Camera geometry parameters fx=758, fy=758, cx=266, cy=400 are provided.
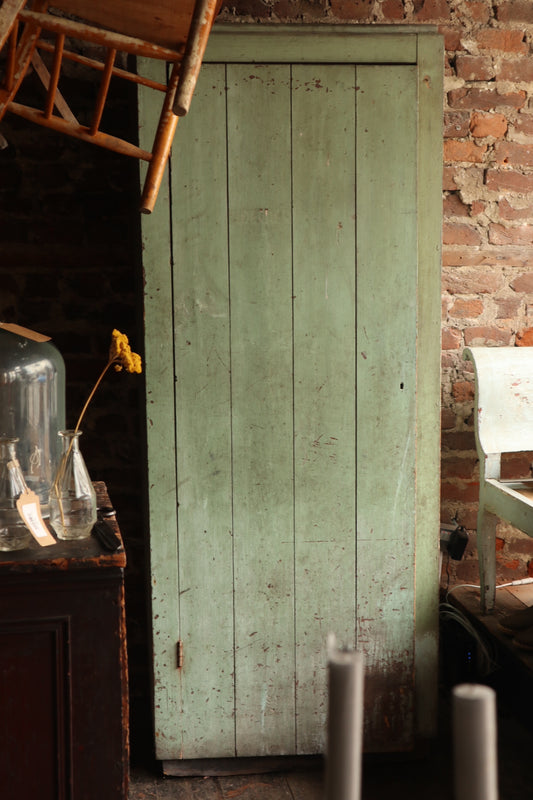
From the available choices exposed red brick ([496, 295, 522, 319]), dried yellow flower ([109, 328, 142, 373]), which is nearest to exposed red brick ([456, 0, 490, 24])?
exposed red brick ([496, 295, 522, 319])

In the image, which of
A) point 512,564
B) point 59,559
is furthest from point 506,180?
point 59,559

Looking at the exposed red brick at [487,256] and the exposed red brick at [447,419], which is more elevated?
the exposed red brick at [487,256]

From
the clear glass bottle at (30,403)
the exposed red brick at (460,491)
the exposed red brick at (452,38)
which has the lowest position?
the exposed red brick at (460,491)

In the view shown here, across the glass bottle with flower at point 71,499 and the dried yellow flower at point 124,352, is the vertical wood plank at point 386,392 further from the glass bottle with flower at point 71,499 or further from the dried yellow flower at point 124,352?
the glass bottle with flower at point 71,499

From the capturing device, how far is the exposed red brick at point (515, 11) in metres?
Result: 2.46

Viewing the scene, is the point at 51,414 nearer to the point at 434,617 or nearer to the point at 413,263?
the point at 413,263

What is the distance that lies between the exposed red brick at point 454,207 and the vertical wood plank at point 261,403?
2.35ft

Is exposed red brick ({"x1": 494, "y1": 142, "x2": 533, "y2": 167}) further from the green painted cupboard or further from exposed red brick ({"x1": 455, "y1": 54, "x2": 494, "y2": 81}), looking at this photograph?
the green painted cupboard

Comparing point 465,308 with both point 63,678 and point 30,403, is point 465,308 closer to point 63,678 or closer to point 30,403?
point 30,403

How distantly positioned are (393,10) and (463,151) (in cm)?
49

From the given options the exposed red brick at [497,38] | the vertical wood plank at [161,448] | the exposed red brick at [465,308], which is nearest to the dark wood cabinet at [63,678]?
the vertical wood plank at [161,448]

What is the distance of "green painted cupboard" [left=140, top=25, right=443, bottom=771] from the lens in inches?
79.4

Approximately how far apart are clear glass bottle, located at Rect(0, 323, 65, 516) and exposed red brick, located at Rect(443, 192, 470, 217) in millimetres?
1391

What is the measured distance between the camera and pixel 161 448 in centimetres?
206
